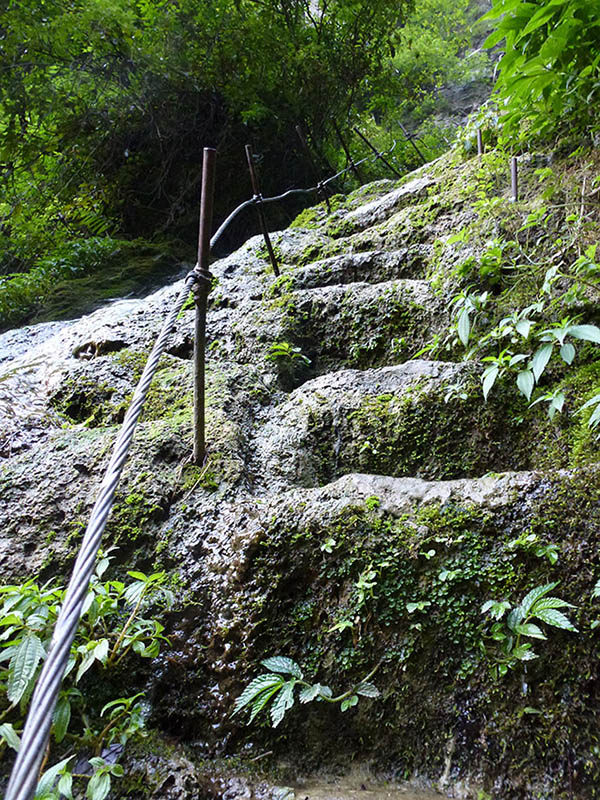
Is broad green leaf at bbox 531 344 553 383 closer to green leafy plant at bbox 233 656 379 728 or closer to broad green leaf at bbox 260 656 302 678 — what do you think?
green leafy plant at bbox 233 656 379 728

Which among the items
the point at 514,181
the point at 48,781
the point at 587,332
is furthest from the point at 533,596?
the point at 514,181

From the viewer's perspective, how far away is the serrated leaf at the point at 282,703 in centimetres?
162

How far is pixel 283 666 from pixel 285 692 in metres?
0.08

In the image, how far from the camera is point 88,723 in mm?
1716

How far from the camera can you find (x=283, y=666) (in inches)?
69.0

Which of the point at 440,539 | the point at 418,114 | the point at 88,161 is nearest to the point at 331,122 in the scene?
the point at 88,161

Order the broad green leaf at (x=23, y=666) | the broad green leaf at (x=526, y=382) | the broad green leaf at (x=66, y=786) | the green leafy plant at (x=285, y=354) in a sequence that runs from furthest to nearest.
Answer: the green leafy plant at (x=285, y=354)
the broad green leaf at (x=526, y=382)
the broad green leaf at (x=23, y=666)
the broad green leaf at (x=66, y=786)

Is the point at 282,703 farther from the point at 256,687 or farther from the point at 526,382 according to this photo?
the point at 526,382

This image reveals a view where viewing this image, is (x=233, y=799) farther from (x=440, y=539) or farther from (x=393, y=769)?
(x=440, y=539)

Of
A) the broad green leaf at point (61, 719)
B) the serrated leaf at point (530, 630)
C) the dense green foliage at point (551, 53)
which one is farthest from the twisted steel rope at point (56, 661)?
the dense green foliage at point (551, 53)

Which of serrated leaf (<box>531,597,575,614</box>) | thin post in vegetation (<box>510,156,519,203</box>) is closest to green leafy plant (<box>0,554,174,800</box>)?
serrated leaf (<box>531,597,575,614</box>)

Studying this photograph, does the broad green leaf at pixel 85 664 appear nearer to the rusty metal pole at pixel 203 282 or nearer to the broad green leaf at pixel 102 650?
the broad green leaf at pixel 102 650

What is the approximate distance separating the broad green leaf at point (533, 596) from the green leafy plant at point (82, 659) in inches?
50.7

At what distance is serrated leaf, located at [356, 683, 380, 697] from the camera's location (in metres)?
1.69
